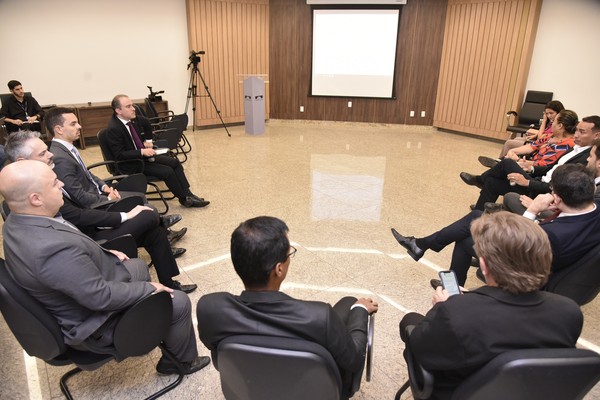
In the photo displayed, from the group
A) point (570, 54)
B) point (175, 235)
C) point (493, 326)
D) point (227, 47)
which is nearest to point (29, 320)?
point (493, 326)

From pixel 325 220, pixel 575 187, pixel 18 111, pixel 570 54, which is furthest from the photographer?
pixel 570 54

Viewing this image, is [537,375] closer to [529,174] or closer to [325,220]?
[325,220]

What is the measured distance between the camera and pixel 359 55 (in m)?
9.21

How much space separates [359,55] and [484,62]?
8.83ft

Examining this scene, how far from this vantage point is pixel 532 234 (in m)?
1.35

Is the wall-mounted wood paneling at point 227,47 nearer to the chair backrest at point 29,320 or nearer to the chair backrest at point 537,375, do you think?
the chair backrest at point 29,320

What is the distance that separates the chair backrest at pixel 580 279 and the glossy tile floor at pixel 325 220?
53 cm

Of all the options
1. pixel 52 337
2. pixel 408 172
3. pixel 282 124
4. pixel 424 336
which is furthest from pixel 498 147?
pixel 52 337

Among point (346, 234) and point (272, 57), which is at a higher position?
point (272, 57)

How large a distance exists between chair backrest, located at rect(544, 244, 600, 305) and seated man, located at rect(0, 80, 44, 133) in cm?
670

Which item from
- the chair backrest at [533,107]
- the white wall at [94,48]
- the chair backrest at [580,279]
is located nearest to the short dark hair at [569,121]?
the chair backrest at [580,279]

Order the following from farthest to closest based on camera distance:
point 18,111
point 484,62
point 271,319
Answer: point 484,62, point 18,111, point 271,319

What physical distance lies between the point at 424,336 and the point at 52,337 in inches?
58.4

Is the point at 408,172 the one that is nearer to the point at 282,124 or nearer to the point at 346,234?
the point at 346,234
